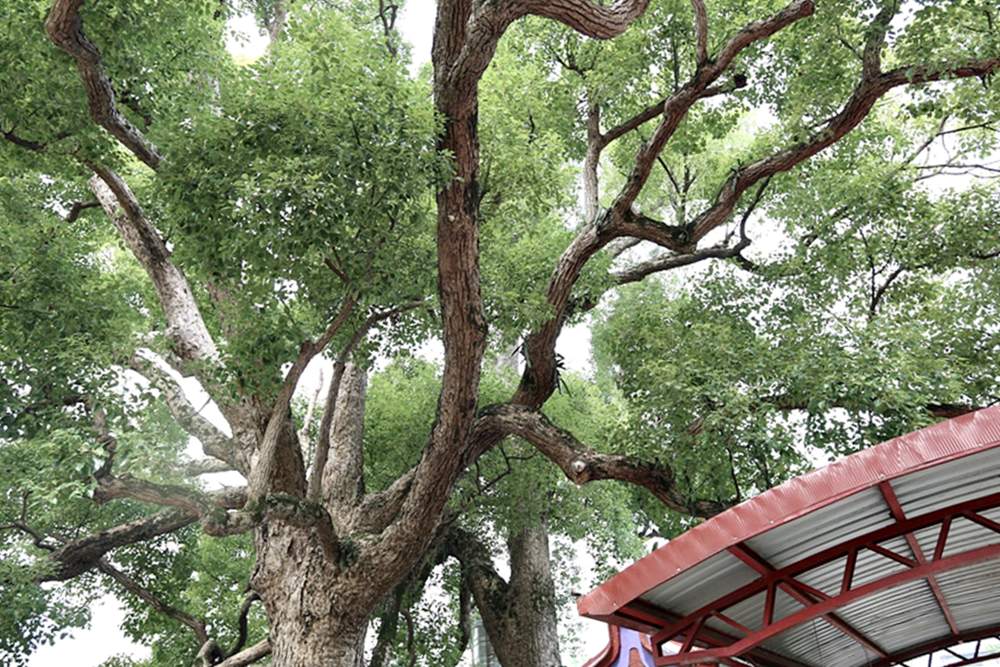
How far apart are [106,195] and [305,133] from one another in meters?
3.95

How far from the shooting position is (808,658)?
6258 millimetres

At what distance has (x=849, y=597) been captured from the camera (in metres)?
3.78

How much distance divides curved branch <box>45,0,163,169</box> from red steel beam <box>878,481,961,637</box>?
17.6 feet

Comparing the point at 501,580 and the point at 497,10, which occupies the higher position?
the point at 497,10

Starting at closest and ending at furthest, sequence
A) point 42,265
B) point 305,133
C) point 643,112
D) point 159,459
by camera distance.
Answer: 1. point 305,133
2. point 159,459
3. point 42,265
4. point 643,112

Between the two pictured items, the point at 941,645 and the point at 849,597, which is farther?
the point at 941,645

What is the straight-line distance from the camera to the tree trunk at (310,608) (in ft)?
23.1

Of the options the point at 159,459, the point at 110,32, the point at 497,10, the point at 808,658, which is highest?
the point at 110,32

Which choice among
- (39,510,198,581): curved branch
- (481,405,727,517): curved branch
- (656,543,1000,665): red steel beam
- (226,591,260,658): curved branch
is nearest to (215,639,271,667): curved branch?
(226,591,260,658): curved branch

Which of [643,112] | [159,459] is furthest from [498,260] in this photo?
[159,459]

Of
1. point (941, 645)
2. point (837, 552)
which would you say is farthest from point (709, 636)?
point (941, 645)

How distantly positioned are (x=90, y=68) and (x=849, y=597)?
5700 mm

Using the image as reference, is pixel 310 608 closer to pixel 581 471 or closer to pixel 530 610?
pixel 581 471

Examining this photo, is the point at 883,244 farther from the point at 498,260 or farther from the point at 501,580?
the point at 501,580
